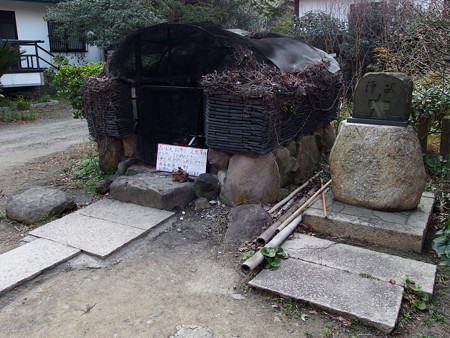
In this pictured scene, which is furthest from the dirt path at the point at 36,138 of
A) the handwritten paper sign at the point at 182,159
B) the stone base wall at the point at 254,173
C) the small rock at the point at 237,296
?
the small rock at the point at 237,296

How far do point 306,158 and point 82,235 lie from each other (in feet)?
11.5

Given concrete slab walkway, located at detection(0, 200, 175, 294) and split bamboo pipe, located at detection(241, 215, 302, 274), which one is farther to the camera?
concrete slab walkway, located at detection(0, 200, 175, 294)

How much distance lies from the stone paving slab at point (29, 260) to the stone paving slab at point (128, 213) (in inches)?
29.8

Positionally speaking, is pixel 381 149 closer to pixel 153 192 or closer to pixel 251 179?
pixel 251 179

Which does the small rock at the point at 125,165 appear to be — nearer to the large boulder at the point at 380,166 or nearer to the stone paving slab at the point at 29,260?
the stone paving slab at the point at 29,260

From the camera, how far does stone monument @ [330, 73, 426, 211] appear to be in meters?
Result: 4.35

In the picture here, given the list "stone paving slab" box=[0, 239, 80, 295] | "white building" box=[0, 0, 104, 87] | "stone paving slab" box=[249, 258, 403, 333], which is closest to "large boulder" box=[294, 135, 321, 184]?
"stone paving slab" box=[249, 258, 403, 333]

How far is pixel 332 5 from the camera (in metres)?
13.4

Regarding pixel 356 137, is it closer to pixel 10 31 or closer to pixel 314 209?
pixel 314 209

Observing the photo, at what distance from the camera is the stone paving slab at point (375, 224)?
4113 millimetres

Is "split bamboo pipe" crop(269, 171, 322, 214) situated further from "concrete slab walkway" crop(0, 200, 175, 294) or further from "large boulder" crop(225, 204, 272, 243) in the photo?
"concrete slab walkway" crop(0, 200, 175, 294)

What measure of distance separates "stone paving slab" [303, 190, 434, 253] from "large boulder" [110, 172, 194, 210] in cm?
157

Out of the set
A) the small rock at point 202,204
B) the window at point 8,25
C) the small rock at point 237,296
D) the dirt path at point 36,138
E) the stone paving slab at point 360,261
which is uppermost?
the window at point 8,25

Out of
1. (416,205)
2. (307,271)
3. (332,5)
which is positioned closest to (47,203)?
(307,271)
